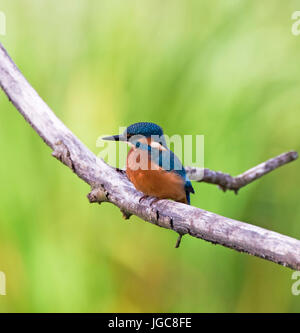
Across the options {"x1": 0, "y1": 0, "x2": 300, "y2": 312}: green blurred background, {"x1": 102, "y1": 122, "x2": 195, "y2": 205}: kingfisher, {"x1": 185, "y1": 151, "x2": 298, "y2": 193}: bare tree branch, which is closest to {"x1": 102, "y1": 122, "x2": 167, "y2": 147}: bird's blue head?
{"x1": 102, "y1": 122, "x2": 195, "y2": 205}: kingfisher

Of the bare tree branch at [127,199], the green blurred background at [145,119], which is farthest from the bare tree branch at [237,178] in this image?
the bare tree branch at [127,199]

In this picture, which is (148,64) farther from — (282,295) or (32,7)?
(282,295)

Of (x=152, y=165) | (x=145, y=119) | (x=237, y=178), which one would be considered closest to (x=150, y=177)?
(x=152, y=165)

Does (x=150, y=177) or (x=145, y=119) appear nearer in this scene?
(x=150, y=177)

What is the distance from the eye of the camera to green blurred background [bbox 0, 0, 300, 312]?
1494 millimetres

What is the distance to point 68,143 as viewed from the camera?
1.11 metres

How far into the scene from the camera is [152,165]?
1.08 meters

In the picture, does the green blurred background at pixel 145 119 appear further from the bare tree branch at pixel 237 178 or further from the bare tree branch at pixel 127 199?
the bare tree branch at pixel 127 199

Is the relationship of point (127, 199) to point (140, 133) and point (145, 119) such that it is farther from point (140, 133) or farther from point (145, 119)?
point (145, 119)

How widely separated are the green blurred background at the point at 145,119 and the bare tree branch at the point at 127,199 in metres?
0.38

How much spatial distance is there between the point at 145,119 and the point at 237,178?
1.30 ft

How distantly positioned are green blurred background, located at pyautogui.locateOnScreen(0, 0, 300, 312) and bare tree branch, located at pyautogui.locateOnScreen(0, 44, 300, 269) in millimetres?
383

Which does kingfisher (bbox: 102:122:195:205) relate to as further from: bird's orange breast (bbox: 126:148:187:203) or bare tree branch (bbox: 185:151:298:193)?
bare tree branch (bbox: 185:151:298:193)

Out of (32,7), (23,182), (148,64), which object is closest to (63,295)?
(23,182)
